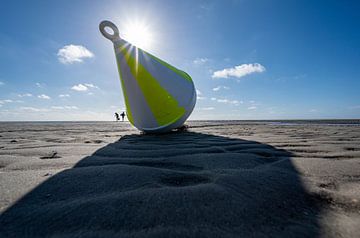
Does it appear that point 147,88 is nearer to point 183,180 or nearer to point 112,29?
point 112,29

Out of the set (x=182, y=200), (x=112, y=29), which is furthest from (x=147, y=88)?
(x=182, y=200)

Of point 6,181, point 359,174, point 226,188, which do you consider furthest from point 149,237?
point 359,174

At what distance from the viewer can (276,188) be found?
0.95 metres

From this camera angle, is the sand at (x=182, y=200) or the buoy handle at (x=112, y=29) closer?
the sand at (x=182, y=200)

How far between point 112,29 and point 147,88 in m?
1.14

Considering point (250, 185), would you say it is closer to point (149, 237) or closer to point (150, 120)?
point (149, 237)

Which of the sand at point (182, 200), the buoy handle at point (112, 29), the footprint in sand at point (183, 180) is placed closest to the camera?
the sand at point (182, 200)

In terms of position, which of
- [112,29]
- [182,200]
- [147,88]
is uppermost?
[112,29]

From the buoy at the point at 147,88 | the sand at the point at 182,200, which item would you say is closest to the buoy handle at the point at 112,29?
the buoy at the point at 147,88

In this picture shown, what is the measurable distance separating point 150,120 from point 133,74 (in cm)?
81

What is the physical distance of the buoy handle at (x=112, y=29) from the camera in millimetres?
3152

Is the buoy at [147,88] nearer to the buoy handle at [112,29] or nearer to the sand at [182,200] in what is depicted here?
the buoy handle at [112,29]

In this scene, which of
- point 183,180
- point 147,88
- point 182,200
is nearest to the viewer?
point 182,200

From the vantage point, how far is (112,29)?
3.25 m
